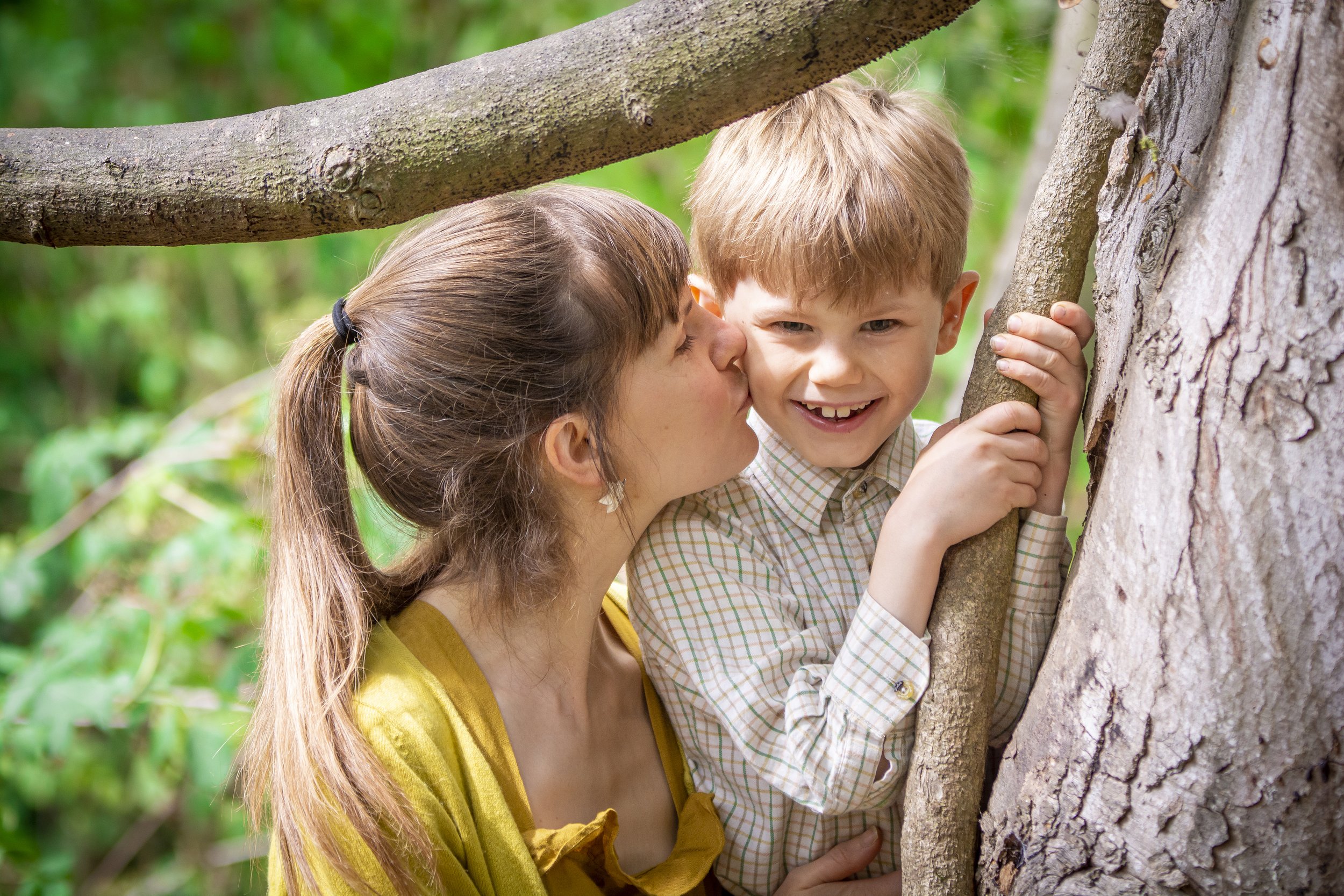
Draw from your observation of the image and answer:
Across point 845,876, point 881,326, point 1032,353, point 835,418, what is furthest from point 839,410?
point 845,876

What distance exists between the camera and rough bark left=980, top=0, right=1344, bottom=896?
2.25ft

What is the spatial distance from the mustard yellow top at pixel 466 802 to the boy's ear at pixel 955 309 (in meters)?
0.71

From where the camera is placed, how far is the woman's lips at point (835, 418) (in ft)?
4.25

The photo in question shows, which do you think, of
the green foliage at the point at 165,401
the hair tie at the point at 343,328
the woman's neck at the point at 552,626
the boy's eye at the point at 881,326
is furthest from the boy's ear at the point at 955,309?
the hair tie at the point at 343,328

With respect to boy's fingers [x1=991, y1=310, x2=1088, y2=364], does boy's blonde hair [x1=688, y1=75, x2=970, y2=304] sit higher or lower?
higher

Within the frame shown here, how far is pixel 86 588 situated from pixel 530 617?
1996mm

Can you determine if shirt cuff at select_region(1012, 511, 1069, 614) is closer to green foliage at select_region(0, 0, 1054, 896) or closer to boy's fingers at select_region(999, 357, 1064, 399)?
boy's fingers at select_region(999, 357, 1064, 399)

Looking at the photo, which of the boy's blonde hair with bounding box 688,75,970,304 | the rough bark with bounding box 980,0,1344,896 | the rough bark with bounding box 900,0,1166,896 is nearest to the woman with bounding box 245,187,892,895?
the boy's blonde hair with bounding box 688,75,970,304

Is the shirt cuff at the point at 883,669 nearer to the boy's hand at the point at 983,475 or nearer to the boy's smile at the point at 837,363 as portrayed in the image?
the boy's hand at the point at 983,475

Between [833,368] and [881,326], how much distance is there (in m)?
0.10

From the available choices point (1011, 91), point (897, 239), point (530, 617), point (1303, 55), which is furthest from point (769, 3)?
point (1011, 91)

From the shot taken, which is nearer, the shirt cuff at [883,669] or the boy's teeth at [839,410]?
the shirt cuff at [883,669]

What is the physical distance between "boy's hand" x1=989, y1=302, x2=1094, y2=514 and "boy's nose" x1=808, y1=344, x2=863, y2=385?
0.87ft

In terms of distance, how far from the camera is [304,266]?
4.09 meters
